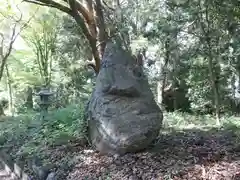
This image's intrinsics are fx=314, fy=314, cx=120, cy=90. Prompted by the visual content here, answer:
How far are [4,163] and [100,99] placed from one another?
2.29m

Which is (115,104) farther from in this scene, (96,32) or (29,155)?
(96,32)

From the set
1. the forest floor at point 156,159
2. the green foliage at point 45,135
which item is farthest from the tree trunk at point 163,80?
the forest floor at point 156,159

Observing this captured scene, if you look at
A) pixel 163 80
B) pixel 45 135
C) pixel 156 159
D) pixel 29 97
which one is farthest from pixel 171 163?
pixel 29 97

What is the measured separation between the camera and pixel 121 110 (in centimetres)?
390

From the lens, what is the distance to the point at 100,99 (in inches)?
161

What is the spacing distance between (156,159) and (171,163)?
0.70ft

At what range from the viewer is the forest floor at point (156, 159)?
310cm

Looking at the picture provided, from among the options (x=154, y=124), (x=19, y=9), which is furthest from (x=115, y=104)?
(x=19, y=9)

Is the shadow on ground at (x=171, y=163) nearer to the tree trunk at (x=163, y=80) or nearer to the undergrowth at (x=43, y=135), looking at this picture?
the undergrowth at (x=43, y=135)

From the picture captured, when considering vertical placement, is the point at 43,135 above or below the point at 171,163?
above

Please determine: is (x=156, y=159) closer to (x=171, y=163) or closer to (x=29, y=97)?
(x=171, y=163)

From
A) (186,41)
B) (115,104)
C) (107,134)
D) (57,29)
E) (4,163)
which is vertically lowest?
(4,163)

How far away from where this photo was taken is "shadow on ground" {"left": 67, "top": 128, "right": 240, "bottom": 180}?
3055 millimetres

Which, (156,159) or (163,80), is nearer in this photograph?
(156,159)
